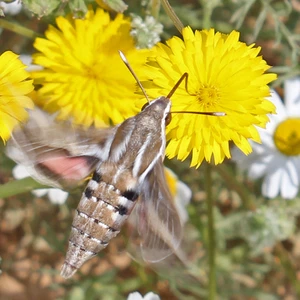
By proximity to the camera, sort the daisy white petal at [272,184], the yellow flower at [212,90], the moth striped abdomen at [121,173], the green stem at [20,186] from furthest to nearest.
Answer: the daisy white petal at [272,184], the green stem at [20,186], the yellow flower at [212,90], the moth striped abdomen at [121,173]

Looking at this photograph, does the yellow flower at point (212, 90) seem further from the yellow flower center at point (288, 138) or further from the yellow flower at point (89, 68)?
the yellow flower center at point (288, 138)

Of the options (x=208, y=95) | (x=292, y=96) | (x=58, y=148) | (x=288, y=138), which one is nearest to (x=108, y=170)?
(x=58, y=148)

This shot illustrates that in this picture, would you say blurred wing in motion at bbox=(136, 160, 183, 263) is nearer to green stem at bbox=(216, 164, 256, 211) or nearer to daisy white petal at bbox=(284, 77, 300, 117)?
green stem at bbox=(216, 164, 256, 211)

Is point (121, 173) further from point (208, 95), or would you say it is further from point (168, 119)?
point (208, 95)

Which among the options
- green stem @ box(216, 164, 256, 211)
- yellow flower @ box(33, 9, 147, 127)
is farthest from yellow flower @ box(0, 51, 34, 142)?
green stem @ box(216, 164, 256, 211)

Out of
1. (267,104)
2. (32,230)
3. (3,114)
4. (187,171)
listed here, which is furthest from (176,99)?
(32,230)

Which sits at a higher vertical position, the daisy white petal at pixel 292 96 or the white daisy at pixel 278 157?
the daisy white petal at pixel 292 96

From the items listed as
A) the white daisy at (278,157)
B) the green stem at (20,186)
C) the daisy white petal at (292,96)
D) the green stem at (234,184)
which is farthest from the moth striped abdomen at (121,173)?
the daisy white petal at (292,96)
